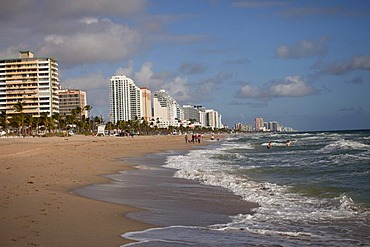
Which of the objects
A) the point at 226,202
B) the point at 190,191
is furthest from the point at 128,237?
the point at 190,191

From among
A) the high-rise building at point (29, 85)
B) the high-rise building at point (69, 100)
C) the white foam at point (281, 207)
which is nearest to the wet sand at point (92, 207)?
the white foam at point (281, 207)

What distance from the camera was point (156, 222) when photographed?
864 cm

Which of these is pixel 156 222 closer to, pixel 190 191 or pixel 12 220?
pixel 12 220

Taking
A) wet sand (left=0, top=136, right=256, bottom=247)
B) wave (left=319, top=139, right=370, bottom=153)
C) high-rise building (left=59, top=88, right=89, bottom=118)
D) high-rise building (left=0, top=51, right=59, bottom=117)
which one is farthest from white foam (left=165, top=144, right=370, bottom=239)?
high-rise building (left=59, top=88, right=89, bottom=118)

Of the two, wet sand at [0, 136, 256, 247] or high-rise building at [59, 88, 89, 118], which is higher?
high-rise building at [59, 88, 89, 118]

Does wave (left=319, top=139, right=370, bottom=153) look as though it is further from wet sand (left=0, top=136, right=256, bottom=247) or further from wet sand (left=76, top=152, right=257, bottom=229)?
wet sand (left=0, top=136, right=256, bottom=247)

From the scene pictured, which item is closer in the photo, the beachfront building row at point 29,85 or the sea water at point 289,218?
the sea water at point 289,218

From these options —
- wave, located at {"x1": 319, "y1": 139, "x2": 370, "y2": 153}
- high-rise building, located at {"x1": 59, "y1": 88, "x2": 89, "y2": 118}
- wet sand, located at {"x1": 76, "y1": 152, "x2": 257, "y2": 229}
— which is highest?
high-rise building, located at {"x1": 59, "y1": 88, "x2": 89, "y2": 118}

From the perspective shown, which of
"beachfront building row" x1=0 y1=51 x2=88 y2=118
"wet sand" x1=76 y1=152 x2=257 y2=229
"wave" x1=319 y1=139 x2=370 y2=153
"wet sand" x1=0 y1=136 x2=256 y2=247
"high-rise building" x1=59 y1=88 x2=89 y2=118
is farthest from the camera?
"high-rise building" x1=59 y1=88 x2=89 y2=118

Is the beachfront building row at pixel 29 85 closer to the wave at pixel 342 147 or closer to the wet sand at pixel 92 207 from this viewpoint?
the wave at pixel 342 147

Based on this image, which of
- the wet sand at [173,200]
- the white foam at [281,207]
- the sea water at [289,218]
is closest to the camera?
the sea water at [289,218]

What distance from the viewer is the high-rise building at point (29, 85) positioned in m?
129

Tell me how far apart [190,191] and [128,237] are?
658 cm

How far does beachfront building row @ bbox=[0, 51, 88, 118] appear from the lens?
424ft
